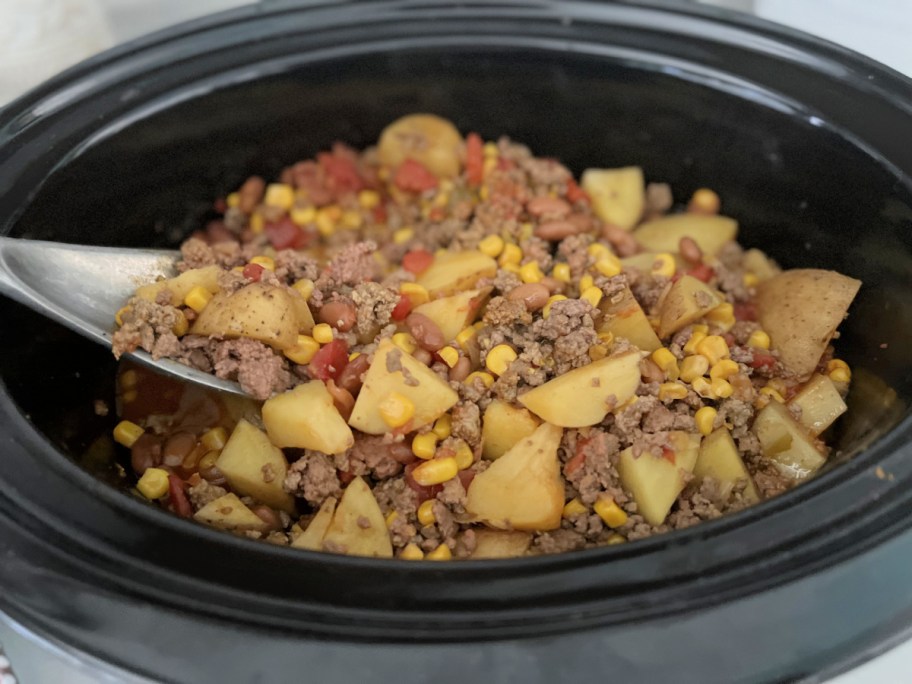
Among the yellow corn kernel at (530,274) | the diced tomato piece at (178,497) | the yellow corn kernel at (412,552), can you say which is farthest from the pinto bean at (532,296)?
the diced tomato piece at (178,497)

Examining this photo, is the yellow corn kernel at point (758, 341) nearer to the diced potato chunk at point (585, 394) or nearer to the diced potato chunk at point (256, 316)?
the diced potato chunk at point (585, 394)

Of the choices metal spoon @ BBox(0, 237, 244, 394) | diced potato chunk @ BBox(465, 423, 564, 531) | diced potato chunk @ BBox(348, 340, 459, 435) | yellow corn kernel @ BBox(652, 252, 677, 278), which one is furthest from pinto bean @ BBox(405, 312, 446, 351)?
yellow corn kernel @ BBox(652, 252, 677, 278)

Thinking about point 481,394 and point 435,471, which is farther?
point 481,394

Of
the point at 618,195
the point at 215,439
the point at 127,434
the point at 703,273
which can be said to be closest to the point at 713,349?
the point at 703,273

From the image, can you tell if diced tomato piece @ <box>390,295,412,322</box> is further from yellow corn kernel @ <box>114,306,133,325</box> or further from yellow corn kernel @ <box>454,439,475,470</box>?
yellow corn kernel @ <box>114,306,133,325</box>

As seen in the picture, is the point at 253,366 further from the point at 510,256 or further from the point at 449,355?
the point at 510,256
